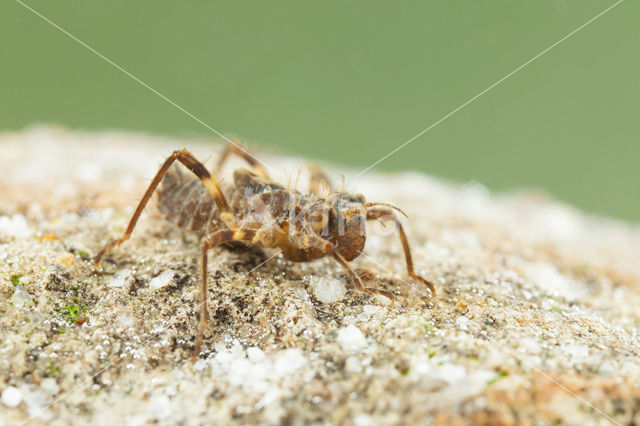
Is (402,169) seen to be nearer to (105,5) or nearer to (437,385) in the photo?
(105,5)

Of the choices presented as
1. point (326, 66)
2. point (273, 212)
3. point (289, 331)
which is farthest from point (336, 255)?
point (326, 66)

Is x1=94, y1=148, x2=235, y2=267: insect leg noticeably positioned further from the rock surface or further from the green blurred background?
the green blurred background

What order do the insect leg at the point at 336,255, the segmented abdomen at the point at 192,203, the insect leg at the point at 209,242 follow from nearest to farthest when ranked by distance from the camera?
the insect leg at the point at 209,242 → the insect leg at the point at 336,255 → the segmented abdomen at the point at 192,203

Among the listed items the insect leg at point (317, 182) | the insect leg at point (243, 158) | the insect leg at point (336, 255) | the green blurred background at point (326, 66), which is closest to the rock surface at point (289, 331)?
the insect leg at point (336, 255)

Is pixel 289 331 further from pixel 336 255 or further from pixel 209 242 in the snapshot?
pixel 209 242

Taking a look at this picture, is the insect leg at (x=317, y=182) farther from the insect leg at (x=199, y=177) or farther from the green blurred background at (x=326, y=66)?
the insect leg at (x=199, y=177)

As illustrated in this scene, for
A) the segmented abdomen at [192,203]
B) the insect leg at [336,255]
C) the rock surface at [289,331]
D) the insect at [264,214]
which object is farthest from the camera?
the segmented abdomen at [192,203]

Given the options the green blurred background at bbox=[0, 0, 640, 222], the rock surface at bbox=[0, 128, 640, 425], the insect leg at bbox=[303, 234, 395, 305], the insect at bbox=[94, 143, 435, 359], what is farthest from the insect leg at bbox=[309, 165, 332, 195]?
the insect leg at bbox=[303, 234, 395, 305]
